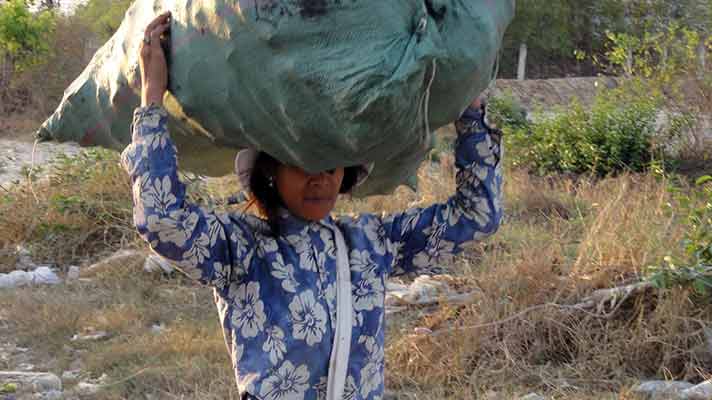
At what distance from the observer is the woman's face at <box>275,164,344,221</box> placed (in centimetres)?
167

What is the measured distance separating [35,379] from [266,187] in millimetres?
2256

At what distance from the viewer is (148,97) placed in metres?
1.54

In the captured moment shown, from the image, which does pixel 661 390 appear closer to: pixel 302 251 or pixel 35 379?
pixel 302 251

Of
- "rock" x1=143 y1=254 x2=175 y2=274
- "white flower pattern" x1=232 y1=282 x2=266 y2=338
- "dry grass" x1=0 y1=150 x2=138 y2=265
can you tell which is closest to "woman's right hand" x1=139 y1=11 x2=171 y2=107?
"white flower pattern" x1=232 y1=282 x2=266 y2=338

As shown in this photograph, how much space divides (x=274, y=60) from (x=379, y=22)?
0.59 feet

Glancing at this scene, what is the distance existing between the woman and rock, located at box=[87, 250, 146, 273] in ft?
11.5

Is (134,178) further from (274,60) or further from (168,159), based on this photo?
(274,60)

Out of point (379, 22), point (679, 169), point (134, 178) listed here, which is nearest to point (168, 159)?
point (134, 178)

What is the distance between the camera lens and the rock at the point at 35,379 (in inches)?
138

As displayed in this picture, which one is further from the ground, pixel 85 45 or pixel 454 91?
pixel 454 91

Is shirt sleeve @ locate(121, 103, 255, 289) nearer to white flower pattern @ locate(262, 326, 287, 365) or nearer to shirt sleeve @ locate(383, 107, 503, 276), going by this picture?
white flower pattern @ locate(262, 326, 287, 365)

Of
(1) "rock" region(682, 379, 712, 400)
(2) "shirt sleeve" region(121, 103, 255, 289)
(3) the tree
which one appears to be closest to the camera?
(2) "shirt sleeve" region(121, 103, 255, 289)

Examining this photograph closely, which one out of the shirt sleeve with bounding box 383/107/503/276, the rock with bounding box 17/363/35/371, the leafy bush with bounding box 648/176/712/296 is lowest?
the rock with bounding box 17/363/35/371

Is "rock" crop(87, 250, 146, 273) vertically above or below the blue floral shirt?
below
